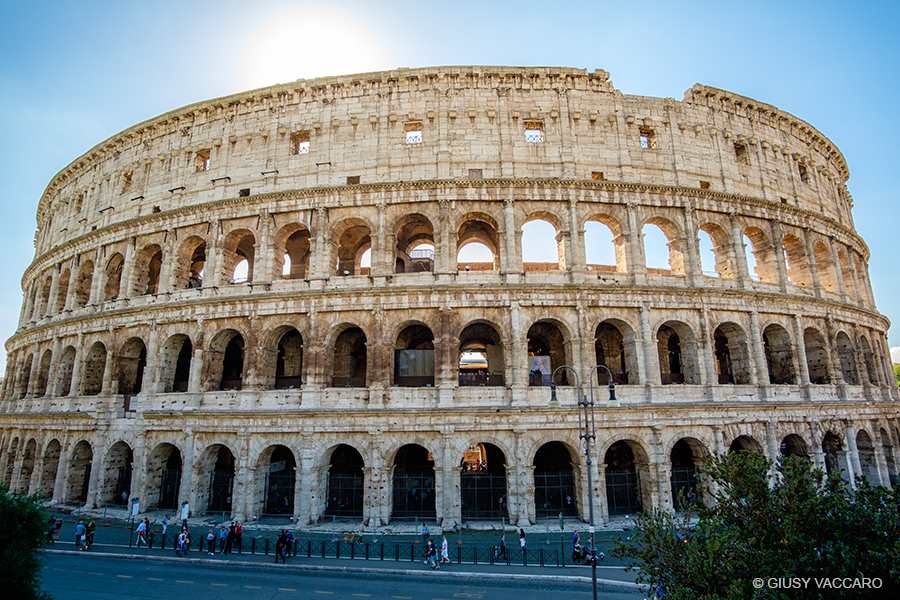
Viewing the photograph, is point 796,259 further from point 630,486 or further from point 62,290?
point 62,290

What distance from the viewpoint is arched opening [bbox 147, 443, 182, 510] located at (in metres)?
22.5

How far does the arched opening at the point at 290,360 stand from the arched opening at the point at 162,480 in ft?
21.3

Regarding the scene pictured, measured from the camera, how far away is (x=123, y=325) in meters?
25.0

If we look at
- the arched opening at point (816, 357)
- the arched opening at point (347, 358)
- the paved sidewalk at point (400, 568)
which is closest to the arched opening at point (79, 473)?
the paved sidewalk at point (400, 568)

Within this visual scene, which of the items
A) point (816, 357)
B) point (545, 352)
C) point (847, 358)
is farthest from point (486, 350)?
point (847, 358)

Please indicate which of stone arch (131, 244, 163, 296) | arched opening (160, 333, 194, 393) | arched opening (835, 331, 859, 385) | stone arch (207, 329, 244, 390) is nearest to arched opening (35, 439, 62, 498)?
arched opening (160, 333, 194, 393)

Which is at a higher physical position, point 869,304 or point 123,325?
point 869,304

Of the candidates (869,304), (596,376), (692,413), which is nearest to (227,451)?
(596,376)

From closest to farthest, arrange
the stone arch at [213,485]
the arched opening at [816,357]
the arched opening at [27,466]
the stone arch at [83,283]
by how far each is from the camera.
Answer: the stone arch at [213,485]
the arched opening at [816,357]
the arched opening at [27,466]
the stone arch at [83,283]

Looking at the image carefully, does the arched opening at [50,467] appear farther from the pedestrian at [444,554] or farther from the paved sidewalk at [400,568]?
the pedestrian at [444,554]

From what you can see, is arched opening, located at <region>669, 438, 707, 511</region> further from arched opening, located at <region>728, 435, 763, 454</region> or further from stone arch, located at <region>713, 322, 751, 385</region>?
stone arch, located at <region>713, 322, 751, 385</region>

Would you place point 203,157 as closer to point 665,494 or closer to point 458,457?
point 458,457

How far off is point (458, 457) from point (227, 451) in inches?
538

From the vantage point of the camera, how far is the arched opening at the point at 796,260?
1030 inches
